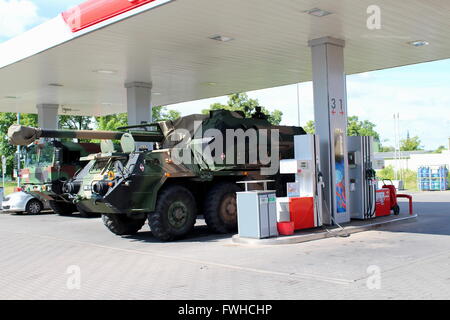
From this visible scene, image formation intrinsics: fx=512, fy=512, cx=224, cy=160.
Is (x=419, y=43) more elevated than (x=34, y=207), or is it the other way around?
(x=419, y=43)

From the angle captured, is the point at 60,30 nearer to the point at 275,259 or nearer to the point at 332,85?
the point at 332,85

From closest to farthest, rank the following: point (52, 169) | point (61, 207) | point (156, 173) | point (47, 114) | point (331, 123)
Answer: point (156, 173) < point (331, 123) < point (52, 169) < point (61, 207) < point (47, 114)

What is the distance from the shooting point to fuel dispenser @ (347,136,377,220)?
13.3 metres

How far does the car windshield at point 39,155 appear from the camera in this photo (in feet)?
61.0

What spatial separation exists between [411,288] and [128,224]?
26.2 ft

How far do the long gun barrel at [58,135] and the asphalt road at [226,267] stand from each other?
2419 millimetres

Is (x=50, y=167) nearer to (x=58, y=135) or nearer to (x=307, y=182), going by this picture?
(x=58, y=135)

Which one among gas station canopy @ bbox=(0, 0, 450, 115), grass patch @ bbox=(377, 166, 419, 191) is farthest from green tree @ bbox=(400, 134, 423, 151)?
gas station canopy @ bbox=(0, 0, 450, 115)

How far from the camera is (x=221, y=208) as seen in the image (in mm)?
12234

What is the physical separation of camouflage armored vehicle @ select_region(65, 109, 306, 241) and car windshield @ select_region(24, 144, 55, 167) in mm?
6243

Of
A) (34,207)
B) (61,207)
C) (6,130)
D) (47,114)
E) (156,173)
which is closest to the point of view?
(156,173)

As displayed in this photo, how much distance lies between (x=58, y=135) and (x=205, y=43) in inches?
176

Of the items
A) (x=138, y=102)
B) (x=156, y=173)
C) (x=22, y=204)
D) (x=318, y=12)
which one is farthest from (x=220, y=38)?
(x=22, y=204)

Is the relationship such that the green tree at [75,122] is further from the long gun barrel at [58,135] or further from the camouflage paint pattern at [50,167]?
the long gun barrel at [58,135]
